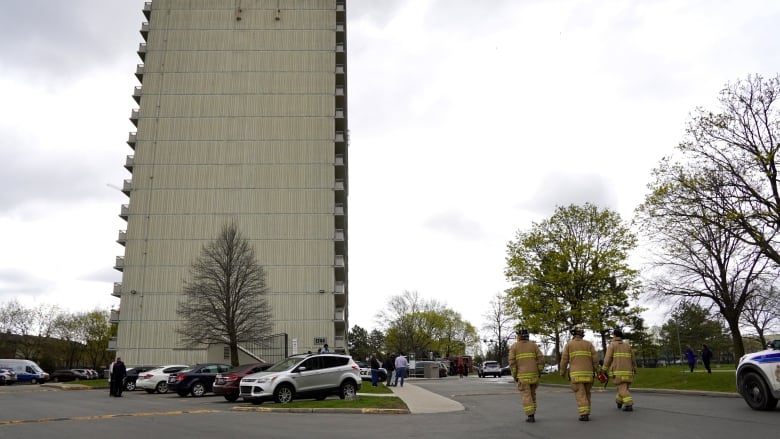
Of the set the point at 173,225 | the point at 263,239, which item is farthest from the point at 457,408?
the point at 173,225

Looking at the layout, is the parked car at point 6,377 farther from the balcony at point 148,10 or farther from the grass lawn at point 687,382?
the grass lawn at point 687,382

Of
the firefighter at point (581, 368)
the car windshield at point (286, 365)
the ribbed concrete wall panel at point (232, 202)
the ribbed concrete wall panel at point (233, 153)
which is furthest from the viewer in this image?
the ribbed concrete wall panel at point (233, 153)

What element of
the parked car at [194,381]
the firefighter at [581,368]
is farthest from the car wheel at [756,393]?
the parked car at [194,381]

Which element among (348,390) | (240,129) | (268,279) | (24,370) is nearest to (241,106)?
(240,129)

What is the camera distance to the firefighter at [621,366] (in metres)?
12.2

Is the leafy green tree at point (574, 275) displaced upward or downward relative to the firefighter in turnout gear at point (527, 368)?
upward

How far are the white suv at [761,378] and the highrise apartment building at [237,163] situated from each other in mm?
38339

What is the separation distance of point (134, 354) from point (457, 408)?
A: 41.0 meters

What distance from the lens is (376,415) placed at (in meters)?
13.9

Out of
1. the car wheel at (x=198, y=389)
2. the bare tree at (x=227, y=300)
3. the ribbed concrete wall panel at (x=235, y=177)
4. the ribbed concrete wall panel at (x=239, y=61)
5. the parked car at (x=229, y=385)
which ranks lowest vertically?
the car wheel at (x=198, y=389)

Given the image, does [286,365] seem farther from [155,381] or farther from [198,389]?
[155,381]

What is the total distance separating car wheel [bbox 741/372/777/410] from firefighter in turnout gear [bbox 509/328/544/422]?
479 cm

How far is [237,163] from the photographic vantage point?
53.7m

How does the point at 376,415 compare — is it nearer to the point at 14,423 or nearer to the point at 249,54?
the point at 14,423
